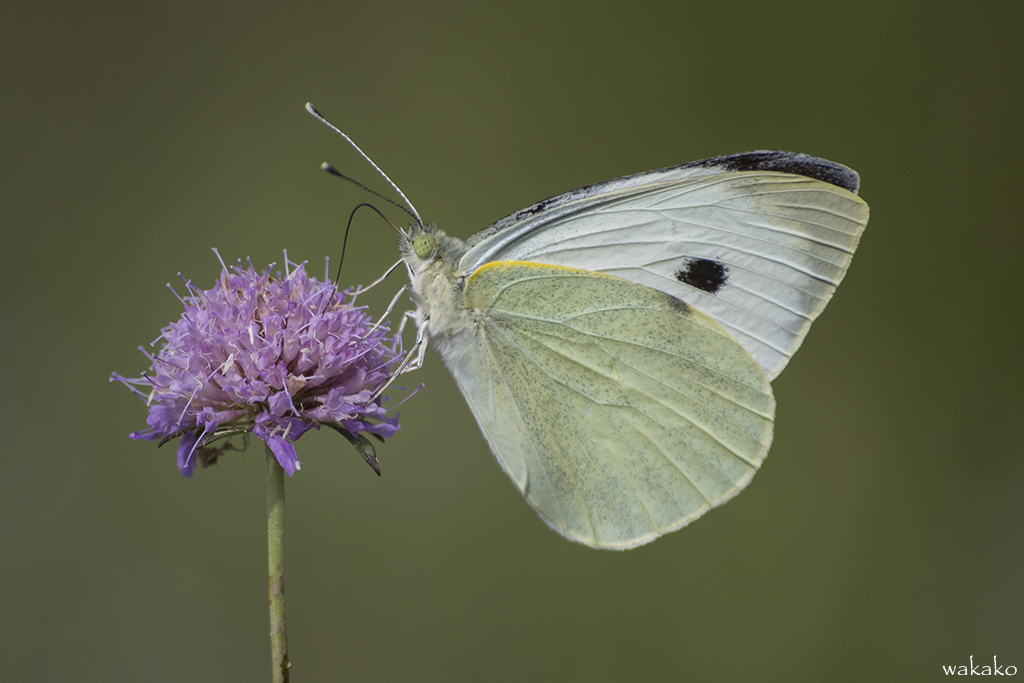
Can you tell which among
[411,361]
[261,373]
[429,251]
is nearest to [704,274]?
[429,251]

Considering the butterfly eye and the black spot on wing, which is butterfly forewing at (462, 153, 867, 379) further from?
the butterfly eye

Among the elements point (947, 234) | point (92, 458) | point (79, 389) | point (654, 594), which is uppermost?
point (79, 389)

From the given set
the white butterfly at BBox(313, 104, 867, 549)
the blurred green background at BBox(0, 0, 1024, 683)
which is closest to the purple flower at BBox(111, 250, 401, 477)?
the white butterfly at BBox(313, 104, 867, 549)

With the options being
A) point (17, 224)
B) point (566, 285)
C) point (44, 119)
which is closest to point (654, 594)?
point (566, 285)

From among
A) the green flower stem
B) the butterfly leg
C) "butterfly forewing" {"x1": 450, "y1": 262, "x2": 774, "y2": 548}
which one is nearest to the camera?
the green flower stem

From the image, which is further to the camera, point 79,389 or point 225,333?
point 79,389

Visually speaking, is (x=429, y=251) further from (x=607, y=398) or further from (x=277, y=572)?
(x=277, y=572)

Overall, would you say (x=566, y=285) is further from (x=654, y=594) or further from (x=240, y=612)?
(x=240, y=612)
